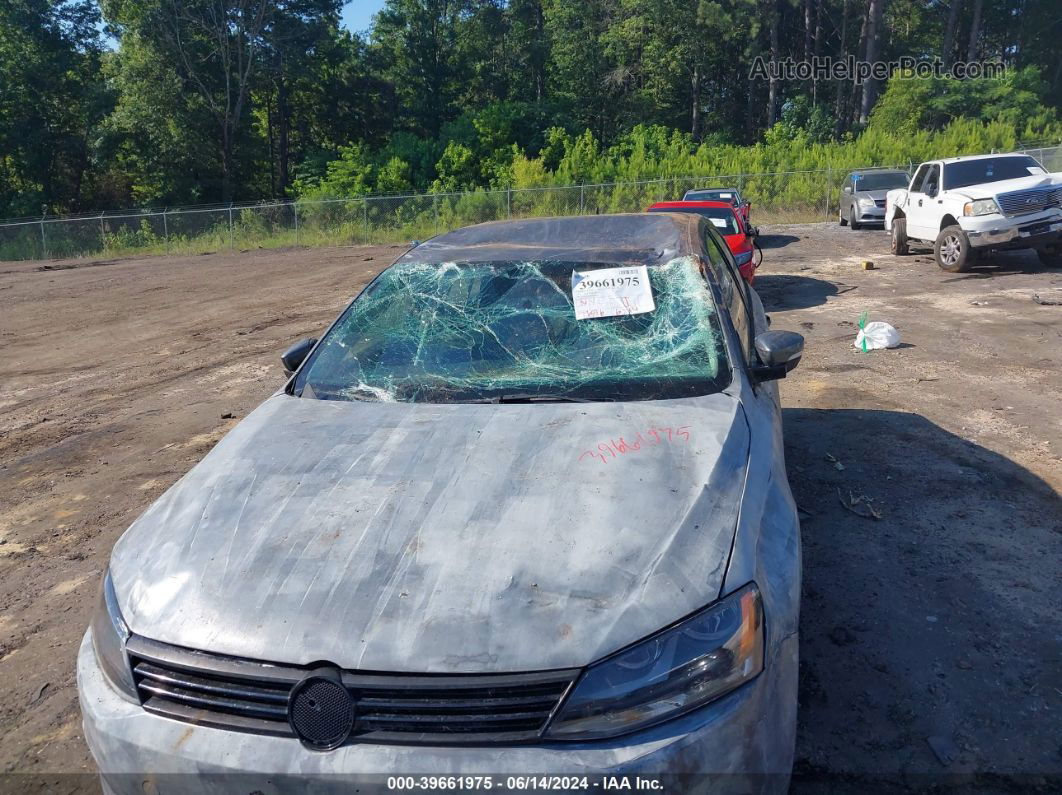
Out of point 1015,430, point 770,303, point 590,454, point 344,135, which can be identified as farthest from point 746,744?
point 344,135

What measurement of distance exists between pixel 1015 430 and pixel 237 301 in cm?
1387

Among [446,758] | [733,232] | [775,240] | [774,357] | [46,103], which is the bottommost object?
[775,240]

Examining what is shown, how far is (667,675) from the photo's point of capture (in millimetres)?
2033

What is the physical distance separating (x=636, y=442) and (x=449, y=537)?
76 cm

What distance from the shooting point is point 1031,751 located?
2873 mm

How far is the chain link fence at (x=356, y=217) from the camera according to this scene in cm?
3006

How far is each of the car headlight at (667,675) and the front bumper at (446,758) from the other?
0.10 ft

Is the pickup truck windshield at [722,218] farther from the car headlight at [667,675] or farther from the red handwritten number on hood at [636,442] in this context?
the car headlight at [667,675]

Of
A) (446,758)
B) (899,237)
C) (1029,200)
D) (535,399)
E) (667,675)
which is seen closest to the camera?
(446,758)

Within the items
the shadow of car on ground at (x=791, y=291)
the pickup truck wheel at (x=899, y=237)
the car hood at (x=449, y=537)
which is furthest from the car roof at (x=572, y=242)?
the pickup truck wheel at (x=899, y=237)

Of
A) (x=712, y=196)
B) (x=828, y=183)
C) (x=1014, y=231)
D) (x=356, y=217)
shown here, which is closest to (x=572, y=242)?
(x=1014, y=231)

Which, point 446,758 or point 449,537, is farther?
point 449,537

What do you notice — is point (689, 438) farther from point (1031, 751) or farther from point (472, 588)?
point (1031, 751)

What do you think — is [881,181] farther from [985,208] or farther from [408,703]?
[408,703]
